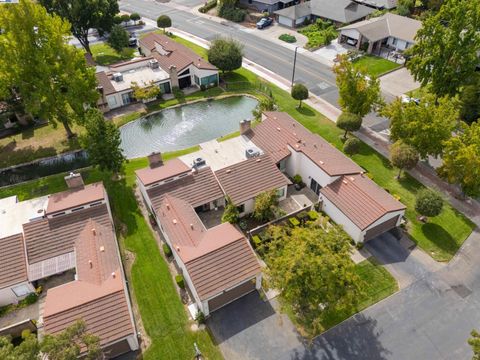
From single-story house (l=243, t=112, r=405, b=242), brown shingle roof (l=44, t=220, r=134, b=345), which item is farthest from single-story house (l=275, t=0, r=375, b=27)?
brown shingle roof (l=44, t=220, r=134, b=345)

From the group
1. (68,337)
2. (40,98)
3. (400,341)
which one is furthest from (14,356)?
(40,98)

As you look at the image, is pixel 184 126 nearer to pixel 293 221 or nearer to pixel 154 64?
pixel 154 64

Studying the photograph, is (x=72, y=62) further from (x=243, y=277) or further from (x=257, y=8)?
(x=257, y=8)

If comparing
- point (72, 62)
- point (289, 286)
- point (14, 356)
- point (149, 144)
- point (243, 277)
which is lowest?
point (149, 144)

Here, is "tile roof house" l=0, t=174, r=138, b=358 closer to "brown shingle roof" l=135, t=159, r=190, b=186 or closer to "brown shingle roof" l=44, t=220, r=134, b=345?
"brown shingle roof" l=44, t=220, r=134, b=345

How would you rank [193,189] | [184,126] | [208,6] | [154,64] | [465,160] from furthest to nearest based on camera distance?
1. [208,6]
2. [154,64]
3. [184,126]
4. [193,189]
5. [465,160]

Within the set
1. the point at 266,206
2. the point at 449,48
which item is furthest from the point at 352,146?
the point at 449,48
